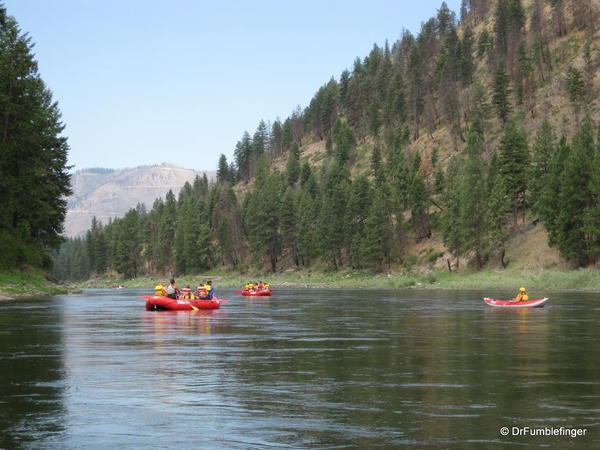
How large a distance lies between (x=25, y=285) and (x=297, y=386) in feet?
171

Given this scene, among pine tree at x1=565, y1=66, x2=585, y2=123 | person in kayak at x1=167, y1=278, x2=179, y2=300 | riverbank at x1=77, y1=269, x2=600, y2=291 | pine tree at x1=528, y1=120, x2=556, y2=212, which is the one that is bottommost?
riverbank at x1=77, y1=269, x2=600, y2=291

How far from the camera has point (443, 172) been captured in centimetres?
12800

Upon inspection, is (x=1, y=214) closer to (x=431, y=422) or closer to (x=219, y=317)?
(x=219, y=317)

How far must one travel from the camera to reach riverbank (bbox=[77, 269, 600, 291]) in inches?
2800

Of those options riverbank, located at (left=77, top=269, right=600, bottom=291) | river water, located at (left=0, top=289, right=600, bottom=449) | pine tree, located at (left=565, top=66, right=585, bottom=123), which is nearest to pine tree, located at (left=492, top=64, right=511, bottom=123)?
pine tree, located at (left=565, top=66, right=585, bottom=123)

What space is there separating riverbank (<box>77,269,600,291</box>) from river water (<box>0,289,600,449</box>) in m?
43.9

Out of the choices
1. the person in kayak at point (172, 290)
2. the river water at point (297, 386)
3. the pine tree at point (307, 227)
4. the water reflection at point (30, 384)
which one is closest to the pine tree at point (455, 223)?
the pine tree at point (307, 227)

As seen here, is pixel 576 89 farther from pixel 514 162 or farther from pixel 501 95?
pixel 514 162

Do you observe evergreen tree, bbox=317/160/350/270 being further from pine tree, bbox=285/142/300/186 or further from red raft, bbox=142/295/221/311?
red raft, bbox=142/295/221/311

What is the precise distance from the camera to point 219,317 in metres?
38.9

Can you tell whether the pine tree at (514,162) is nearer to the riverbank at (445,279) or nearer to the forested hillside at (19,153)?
the riverbank at (445,279)

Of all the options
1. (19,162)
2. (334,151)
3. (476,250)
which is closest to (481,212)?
(476,250)

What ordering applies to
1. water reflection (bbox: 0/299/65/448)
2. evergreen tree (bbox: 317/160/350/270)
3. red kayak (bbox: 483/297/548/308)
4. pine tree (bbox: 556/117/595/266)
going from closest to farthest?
water reflection (bbox: 0/299/65/448) < red kayak (bbox: 483/297/548/308) < pine tree (bbox: 556/117/595/266) < evergreen tree (bbox: 317/160/350/270)

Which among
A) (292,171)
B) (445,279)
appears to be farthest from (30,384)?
(292,171)
